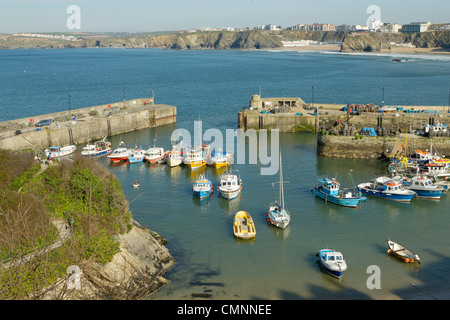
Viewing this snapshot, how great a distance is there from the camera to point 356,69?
123250 mm

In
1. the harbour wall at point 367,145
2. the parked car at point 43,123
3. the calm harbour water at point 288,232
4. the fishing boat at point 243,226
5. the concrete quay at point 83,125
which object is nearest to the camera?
the calm harbour water at point 288,232

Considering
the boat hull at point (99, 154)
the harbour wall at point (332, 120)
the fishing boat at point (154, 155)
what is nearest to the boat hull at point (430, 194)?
the harbour wall at point (332, 120)

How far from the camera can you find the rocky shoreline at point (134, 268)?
16.3 metres

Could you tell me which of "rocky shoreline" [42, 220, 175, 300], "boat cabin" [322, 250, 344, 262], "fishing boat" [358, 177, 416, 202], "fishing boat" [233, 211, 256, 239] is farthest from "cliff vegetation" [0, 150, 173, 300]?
"fishing boat" [358, 177, 416, 202]

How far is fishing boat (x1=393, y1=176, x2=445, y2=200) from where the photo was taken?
99.2 feet

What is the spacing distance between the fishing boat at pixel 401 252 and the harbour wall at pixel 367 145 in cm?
1851

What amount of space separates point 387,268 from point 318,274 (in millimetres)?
3335

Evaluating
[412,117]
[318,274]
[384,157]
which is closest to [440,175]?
[384,157]

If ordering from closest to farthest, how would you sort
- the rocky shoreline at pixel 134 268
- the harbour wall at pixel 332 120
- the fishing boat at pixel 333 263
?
the rocky shoreline at pixel 134 268 < the fishing boat at pixel 333 263 < the harbour wall at pixel 332 120

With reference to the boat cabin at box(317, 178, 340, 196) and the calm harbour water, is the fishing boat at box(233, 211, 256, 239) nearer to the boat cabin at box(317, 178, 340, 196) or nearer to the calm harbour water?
the calm harbour water

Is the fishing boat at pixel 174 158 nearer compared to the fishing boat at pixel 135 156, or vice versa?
the fishing boat at pixel 174 158

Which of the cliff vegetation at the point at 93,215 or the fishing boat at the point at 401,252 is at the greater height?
the cliff vegetation at the point at 93,215

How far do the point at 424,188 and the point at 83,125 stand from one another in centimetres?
3222

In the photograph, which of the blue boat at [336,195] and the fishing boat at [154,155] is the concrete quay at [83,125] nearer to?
the fishing boat at [154,155]
